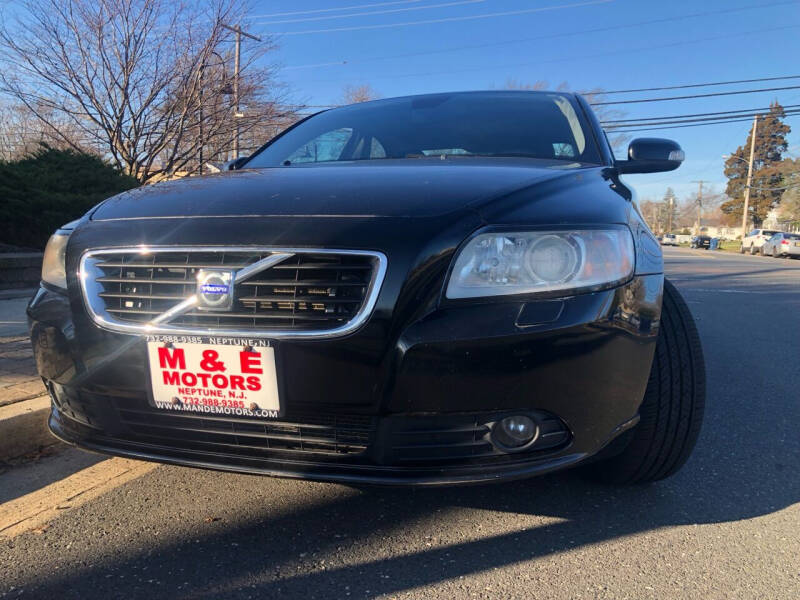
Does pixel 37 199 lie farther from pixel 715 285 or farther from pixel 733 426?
pixel 715 285

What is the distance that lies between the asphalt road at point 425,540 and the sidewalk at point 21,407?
33cm

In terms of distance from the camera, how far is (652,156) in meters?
2.73

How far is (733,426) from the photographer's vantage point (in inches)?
116

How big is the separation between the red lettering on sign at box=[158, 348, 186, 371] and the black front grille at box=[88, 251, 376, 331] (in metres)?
0.08

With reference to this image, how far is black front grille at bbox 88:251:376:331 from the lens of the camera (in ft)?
5.03

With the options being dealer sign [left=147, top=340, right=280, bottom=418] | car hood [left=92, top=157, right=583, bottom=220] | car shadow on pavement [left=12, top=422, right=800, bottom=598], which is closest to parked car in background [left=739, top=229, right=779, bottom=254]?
car shadow on pavement [left=12, top=422, right=800, bottom=598]

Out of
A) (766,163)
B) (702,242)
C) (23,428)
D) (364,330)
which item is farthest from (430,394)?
(766,163)

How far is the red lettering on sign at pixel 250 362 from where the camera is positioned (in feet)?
5.06

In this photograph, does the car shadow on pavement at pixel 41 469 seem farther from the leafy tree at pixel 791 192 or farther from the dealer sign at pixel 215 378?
the leafy tree at pixel 791 192

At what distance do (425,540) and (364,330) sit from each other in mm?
755

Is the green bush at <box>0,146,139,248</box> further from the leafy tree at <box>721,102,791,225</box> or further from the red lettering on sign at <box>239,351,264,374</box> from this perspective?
the leafy tree at <box>721,102,791,225</box>

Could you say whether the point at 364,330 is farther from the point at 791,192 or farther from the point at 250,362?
the point at 791,192

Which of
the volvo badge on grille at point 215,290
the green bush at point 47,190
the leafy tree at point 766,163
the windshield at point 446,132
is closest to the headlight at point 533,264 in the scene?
the volvo badge on grille at point 215,290

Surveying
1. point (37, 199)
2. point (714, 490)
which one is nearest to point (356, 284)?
point (714, 490)
